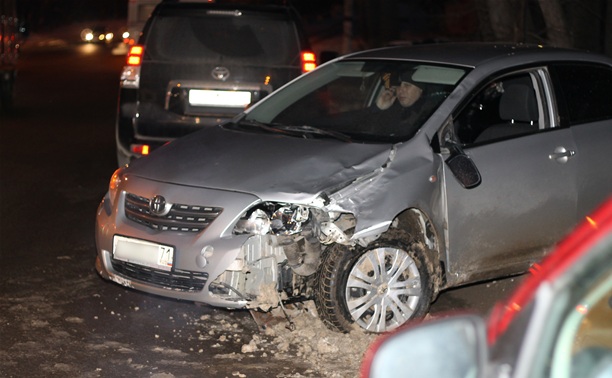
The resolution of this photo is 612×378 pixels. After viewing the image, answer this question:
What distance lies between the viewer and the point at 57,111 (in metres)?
18.0

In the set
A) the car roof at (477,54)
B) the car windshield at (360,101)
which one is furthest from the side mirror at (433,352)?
the car roof at (477,54)

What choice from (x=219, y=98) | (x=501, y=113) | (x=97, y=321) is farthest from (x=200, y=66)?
(x=97, y=321)

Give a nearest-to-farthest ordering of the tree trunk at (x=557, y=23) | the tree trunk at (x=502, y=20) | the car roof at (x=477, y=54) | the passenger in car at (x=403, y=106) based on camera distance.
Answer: the passenger in car at (x=403, y=106) → the car roof at (x=477, y=54) → the tree trunk at (x=557, y=23) → the tree trunk at (x=502, y=20)

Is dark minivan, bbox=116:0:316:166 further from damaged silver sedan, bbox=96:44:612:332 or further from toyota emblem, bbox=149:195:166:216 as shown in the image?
toyota emblem, bbox=149:195:166:216

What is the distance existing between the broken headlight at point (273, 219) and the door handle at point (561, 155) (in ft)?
5.34

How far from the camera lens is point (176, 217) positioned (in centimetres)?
586

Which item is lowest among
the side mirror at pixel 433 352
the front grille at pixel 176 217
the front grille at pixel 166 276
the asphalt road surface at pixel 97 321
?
the asphalt road surface at pixel 97 321

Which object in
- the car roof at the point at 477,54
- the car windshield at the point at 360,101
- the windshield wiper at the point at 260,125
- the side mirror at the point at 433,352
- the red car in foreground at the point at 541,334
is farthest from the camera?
the windshield wiper at the point at 260,125

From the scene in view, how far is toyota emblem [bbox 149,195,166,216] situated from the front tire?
36.7 inches

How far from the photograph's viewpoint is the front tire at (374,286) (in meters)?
5.73

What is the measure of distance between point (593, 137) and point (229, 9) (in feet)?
13.2

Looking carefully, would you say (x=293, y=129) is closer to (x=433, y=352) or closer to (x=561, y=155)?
(x=561, y=155)

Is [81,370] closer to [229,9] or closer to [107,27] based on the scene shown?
[229,9]

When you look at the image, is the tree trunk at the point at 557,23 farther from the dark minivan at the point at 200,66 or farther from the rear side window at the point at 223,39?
the rear side window at the point at 223,39
